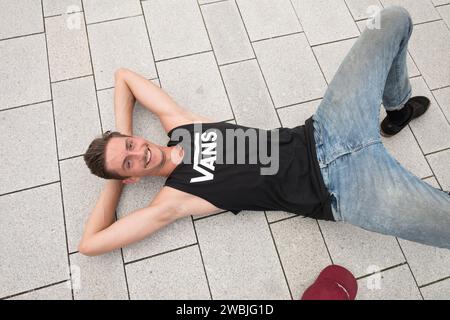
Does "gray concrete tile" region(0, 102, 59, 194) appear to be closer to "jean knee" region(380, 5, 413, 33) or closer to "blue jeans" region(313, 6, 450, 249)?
"blue jeans" region(313, 6, 450, 249)

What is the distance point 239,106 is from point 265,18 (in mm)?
695

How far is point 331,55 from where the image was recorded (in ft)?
7.97

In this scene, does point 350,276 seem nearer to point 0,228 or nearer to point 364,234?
point 364,234

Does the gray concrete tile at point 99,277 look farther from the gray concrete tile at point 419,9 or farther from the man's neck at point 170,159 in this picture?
the gray concrete tile at point 419,9

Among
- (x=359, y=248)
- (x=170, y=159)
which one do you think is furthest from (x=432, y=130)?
(x=170, y=159)

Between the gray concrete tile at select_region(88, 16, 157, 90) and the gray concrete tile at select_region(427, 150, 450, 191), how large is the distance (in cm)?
175

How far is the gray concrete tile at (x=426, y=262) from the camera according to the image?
1.97 m

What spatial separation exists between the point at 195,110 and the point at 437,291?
1660 millimetres

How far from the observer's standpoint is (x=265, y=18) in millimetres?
2496

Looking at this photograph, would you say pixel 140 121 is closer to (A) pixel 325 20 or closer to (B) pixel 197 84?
(B) pixel 197 84

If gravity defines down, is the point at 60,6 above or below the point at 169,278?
above

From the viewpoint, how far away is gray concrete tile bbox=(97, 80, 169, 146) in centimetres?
217

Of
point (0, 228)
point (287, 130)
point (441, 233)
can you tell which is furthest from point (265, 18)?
point (0, 228)

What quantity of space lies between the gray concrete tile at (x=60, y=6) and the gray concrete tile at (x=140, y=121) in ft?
2.23
